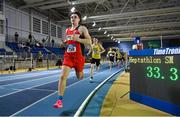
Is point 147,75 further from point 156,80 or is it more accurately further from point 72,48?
point 72,48

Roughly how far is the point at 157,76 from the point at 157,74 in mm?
38

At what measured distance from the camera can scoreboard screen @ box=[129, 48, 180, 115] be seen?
384 centimetres

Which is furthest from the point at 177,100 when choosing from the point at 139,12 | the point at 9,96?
the point at 139,12

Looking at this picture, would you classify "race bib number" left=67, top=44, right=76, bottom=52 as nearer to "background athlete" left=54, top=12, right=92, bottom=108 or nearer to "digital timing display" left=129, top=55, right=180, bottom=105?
"background athlete" left=54, top=12, right=92, bottom=108

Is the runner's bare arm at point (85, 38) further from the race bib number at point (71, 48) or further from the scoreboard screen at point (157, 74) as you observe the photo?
the scoreboard screen at point (157, 74)

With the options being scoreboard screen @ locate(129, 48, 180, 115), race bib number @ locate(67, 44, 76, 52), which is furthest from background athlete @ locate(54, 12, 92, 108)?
scoreboard screen @ locate(129, 48, 180, 115)

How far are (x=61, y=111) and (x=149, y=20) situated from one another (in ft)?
102

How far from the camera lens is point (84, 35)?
15.5ft

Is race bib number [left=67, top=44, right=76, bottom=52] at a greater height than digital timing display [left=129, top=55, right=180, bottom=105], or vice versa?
race bib number [left=67, top=44, right=76, bottom=52]

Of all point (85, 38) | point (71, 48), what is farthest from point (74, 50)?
point (85, 38)

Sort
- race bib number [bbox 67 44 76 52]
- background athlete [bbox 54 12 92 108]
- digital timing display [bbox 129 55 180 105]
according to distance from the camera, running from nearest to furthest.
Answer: digital timing display [bbox 129 55 180 105] → background athlete [bbox 54 12 92 108] → race bib number [bbox 67 44 76 52]

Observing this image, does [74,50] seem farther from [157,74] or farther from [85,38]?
[157,74]

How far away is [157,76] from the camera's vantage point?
4.33 meters

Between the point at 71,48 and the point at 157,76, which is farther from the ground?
the point at 71,48
